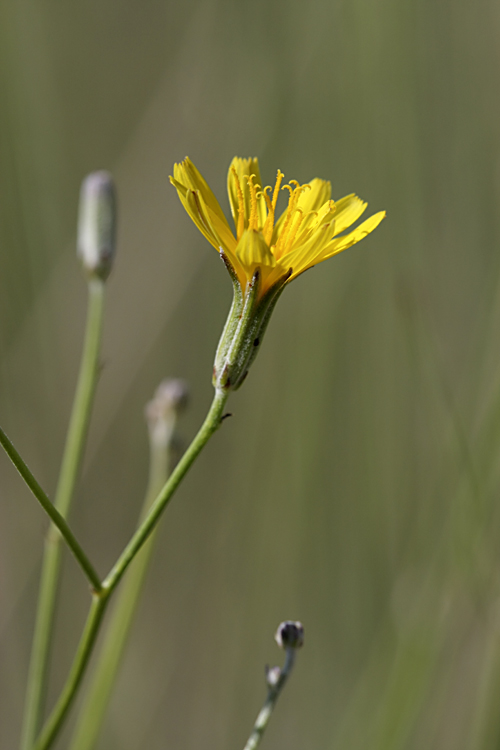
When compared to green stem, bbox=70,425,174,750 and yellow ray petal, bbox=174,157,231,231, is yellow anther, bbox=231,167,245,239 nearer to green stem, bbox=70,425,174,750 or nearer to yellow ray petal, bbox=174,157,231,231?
yellow ray petal, bbox=174,157,231,231

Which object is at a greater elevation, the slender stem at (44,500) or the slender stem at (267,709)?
the slender stem at (44,500)

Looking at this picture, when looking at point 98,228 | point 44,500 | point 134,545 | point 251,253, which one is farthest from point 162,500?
point 98,228

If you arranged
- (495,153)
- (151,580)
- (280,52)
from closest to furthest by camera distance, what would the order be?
(280,52)
(495,153)
(151,580)

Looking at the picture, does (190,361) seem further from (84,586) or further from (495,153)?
(495,153)

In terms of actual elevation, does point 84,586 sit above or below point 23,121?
below

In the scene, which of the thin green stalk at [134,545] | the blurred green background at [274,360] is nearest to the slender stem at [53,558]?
the thin green stalk at [134,545]

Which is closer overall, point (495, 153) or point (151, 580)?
point (495, 153)

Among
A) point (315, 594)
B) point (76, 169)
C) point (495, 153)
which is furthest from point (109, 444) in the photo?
point (495, 153)

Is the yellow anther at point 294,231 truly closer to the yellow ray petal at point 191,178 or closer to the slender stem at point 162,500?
the yellow ray petal at point 191,178
